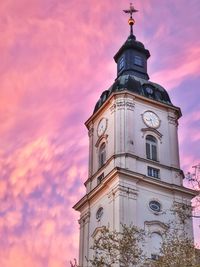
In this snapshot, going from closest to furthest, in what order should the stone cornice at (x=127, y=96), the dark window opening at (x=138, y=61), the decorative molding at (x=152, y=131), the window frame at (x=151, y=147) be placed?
1. the window frame at (x=151, y=147)
2. the decorative molding at (x=152, y=131)
3. the stone cornice at (x=127, y=96)
4. the dark window opening at (x=138, y=61)

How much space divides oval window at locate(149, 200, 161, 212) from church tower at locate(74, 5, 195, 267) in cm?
6

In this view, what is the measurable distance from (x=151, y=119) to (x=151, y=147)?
2930mm

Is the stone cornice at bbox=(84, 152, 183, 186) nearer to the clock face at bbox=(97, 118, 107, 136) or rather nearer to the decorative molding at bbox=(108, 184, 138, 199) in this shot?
the decorative molding at bbox=(108, 184, 138, 199)

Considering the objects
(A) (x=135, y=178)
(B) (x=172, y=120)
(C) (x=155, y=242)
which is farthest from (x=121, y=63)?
(C) (x=155, y=242)

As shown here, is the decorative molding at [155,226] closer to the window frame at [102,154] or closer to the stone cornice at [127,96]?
the window frame at [102,154]

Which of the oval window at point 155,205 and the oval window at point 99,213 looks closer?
the oval window at point 155,205

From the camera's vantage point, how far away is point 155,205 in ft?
173

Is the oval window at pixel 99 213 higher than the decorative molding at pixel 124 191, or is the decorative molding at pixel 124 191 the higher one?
the decorative molding at pixel 124 191

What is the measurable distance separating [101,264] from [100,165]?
2686 centimetres

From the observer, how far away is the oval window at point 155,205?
5228cm

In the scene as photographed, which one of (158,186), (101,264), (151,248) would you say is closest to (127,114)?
(158,186)

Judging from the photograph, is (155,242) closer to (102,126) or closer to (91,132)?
(102,126)

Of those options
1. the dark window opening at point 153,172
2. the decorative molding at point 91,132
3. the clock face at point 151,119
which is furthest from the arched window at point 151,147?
the decorative molding at point 91,132

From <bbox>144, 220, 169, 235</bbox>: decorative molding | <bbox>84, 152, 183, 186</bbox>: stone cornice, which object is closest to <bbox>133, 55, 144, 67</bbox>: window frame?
<bbox>84, 152, 183, 186</bbox>: stone cornice
